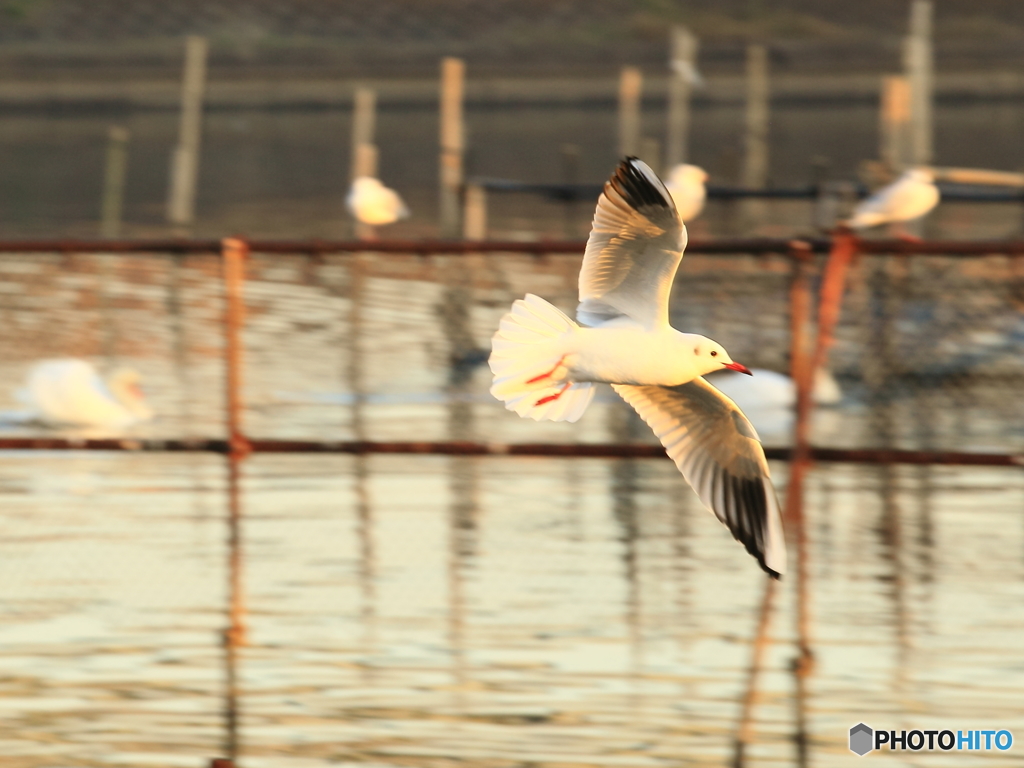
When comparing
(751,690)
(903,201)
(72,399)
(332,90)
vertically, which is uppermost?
(332,90)

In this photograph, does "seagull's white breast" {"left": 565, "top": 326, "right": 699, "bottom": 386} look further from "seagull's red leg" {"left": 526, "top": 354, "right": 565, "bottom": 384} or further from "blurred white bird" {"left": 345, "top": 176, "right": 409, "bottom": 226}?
"blurred white bird" {"left": 345, "top": 176, "right": 409, "bottom": 226}

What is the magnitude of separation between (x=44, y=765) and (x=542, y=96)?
124ft

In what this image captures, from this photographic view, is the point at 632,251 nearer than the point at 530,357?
Yes

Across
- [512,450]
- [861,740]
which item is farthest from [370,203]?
[861,740]

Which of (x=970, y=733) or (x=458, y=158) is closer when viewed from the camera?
(x=970, y=733)

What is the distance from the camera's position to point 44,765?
4.59 m

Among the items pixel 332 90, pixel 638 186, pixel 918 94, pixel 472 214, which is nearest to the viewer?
pixel 638 186

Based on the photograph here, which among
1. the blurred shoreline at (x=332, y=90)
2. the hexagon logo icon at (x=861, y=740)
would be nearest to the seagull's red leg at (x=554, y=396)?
the hexagon logo icon at (x=861, y=740)

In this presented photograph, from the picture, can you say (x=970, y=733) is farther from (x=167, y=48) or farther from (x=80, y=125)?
(x=167, y=48)

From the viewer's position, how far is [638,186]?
462 cm

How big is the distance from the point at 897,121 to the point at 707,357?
40.1ft

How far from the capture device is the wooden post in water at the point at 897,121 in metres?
16.1

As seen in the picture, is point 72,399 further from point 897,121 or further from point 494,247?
point 897,121

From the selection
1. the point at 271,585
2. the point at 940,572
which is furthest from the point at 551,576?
the point at 940,572
